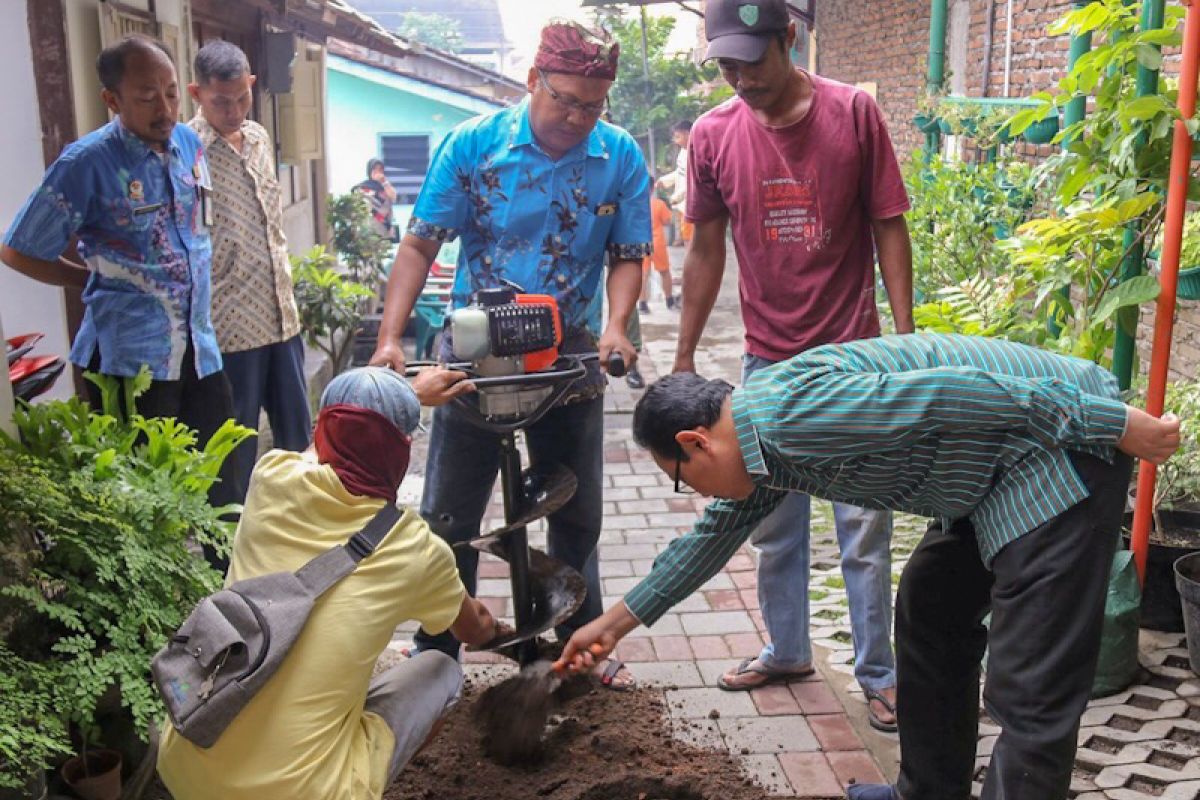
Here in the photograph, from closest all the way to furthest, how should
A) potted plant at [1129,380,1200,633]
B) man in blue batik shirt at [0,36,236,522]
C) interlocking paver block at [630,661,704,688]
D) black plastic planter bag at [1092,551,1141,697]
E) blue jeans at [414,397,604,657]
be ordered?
blue jeans at [414,397,604,657]
black plastic planter bag at [1092,551,1141,697]
man in blue batik shirt at [0,36,236,522]
interlocking paver block at [630,661,704,688]
potted plant at [1129,380,1200,633]

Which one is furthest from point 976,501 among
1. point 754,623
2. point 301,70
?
point 301,70

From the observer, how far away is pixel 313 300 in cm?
875

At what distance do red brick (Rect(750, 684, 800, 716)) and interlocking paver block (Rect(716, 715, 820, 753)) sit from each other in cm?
5

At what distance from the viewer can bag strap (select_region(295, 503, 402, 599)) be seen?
253cm

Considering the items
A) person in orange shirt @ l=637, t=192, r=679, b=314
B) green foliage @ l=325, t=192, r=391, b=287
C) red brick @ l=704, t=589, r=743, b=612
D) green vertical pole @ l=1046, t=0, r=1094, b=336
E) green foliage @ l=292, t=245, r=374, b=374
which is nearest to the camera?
green vertical pole @ l=1046, t=0, r=1094, b=336

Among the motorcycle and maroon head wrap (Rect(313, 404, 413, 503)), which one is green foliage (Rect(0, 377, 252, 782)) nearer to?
the motorcycle

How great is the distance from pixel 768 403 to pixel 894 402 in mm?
267

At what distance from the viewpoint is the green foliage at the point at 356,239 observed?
12664 millimetres

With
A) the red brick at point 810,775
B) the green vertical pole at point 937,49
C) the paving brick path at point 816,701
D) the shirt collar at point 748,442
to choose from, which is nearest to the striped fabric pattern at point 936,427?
the shirt collar at point 748,442

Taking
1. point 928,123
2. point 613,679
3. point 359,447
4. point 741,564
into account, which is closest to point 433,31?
point 928,123

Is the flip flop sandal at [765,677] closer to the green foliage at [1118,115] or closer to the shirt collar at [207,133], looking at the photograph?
the green foliage at [1118,115]

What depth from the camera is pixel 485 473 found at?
3.89 m

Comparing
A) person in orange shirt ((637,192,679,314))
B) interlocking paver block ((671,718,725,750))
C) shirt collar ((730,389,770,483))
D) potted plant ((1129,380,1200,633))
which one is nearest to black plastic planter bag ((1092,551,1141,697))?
potted plant ((1129,380,1200,633))

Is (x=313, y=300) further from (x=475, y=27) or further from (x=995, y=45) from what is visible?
(x=475, y=27)
